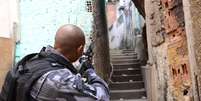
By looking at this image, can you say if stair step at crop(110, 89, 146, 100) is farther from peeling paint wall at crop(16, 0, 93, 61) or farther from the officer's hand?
the officer's hand

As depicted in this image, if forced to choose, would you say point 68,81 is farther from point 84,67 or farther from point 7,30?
point 7,30

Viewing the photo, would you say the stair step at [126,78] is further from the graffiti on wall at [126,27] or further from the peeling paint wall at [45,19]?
the graffiti on wall at [126,27]

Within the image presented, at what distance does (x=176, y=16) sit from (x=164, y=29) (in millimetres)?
425

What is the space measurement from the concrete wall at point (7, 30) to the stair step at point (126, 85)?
295 cm

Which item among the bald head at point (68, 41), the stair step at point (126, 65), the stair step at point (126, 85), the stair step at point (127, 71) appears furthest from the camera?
the stair step at point (126, 65)

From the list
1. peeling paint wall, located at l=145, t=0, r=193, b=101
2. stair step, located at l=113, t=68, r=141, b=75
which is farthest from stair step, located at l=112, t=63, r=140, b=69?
peeling paint wall, located at l=145, t=0, r=193, b=101

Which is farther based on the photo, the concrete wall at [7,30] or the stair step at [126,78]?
the stair step at [126,78]

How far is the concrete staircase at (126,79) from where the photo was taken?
945 centimetres

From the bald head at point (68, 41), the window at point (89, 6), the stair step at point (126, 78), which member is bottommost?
the stair step at point (126, 78)

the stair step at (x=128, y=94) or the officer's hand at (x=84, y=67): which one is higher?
the officer's hand at (x=84, y=67)

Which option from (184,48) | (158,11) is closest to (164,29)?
(158,11)

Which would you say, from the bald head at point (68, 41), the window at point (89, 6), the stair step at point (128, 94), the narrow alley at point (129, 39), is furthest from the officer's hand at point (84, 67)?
the window at point (89, 6)

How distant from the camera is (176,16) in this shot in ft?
12.2

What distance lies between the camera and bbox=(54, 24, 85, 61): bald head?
2.51 m
